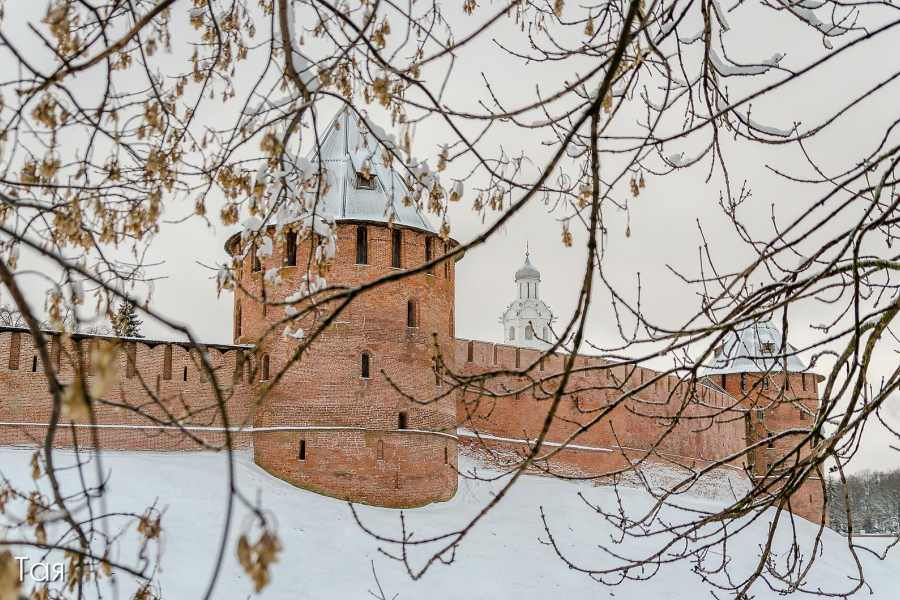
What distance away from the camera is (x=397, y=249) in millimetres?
14672

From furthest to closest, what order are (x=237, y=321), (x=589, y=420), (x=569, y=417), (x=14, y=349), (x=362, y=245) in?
(x=589, y=420), (x=569, y=417), (x=237, y=321), (x=362, y=245), (x=14, y=349)

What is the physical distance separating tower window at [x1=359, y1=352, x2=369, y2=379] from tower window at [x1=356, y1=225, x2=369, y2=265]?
54.0 inches

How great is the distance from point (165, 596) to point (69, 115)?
7729 millimetres

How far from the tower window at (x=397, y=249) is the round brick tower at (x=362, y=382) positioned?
0.01 meters

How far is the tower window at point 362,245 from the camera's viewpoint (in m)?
14.3

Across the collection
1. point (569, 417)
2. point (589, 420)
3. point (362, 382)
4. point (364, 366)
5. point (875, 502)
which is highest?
point (364, 366)

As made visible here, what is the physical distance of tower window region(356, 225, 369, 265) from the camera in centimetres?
1432

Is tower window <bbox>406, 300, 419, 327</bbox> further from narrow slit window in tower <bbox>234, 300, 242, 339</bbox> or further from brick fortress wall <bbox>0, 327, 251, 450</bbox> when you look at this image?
narrow slit window in tower <bbox>234, 300, 242, 339</bbox>

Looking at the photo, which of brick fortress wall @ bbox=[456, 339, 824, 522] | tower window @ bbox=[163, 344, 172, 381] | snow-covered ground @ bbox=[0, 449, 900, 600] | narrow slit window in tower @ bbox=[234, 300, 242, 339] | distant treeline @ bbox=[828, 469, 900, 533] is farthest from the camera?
distant treeline @ bbox=[828, 469, 900, 533]

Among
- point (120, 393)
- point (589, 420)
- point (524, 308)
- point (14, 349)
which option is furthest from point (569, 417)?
point (524, 308)

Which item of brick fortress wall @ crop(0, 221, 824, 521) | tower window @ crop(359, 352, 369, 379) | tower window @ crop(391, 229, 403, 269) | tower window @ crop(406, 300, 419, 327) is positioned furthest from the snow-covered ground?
tower window @ crop(391, 229, 403, 269)

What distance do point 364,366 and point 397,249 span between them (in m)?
1.85

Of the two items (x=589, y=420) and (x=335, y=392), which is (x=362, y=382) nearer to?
(x=335, y=392)

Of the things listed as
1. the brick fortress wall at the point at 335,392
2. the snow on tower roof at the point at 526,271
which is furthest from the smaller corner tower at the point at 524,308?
the brick fortress wall at the point at 335,392
